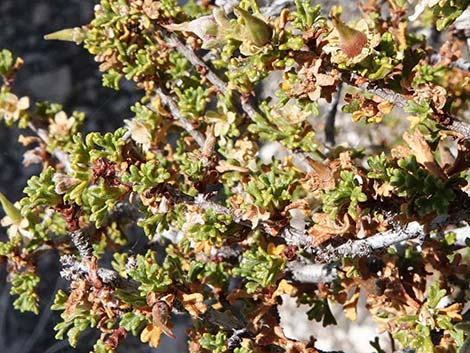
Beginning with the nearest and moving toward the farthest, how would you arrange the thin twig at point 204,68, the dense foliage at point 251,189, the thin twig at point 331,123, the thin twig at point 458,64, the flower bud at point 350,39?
the flower bud at point 350,39, the dense foliage at point 251,189, the thin twig at point 204,68, the thin twig at point 458,64, the thin twig at point 331,123

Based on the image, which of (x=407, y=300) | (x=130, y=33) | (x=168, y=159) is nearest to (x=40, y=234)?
(x=168, y=159)

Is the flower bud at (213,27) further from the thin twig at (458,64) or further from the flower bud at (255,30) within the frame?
the thin twig at (458,64)

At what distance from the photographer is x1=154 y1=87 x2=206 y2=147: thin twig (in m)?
1.47

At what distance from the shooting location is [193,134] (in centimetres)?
148

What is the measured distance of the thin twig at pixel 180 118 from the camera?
1.47 metres

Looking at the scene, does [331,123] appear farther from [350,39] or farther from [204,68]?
[350,39]

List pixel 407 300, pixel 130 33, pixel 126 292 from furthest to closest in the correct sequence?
1. pixel 130 33
2. pixel 407 300
3. pixel 126 292

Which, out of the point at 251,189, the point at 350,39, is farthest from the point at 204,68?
the point at 350,39

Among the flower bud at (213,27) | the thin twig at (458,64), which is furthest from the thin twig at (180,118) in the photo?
the thin twig at (458,64)

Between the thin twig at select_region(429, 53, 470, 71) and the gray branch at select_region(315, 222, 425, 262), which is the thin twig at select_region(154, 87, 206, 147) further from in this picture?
the thin twig at select_region(429, 53, 470, 71)

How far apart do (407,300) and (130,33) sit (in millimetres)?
825

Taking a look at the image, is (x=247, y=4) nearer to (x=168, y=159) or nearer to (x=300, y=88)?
(x=300, y=88)

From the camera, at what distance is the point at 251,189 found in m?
1.16

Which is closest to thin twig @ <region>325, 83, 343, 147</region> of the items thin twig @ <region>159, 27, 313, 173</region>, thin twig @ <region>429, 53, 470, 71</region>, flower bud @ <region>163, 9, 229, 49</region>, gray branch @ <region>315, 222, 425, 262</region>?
thin twig @ <region>429, 53, 470, 71</region>
